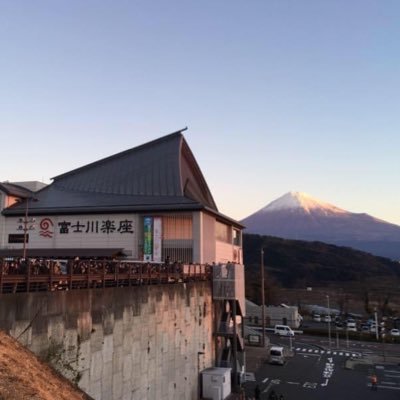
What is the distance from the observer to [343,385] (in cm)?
3959

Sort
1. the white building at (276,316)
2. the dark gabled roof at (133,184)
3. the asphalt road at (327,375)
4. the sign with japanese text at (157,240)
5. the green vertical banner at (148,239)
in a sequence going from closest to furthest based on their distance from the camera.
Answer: the asphalt road at (327,375), the sign with japanese text at (157,240), the green vertical banner at (148,239), the dark gabled roof at (133,184), the white building at (276,316)

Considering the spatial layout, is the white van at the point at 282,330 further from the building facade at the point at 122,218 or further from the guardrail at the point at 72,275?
the guardrail at the point at 72,275

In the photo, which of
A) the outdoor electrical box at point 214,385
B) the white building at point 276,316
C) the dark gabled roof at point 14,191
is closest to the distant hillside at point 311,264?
the white building at point 276,316

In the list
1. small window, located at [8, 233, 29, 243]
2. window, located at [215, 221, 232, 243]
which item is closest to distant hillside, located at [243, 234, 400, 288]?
window, located at [215, 221, 232, 243]

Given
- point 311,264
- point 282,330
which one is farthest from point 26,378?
point 311,264

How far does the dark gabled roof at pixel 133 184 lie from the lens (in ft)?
139

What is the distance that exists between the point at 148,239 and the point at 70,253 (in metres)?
7.62

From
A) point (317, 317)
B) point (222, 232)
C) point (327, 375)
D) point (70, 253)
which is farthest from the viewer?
point (317, 317)

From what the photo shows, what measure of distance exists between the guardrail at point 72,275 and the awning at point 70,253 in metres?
15.9

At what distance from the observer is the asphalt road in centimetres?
3666

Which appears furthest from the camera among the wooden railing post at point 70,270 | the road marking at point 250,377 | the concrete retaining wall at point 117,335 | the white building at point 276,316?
the white building at point 276,316

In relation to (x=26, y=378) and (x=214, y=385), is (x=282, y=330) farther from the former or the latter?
(x=26, y=378)

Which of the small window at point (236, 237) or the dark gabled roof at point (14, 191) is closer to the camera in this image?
the dark gabled roof at point (14, 191)

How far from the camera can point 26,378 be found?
8.59 metres
